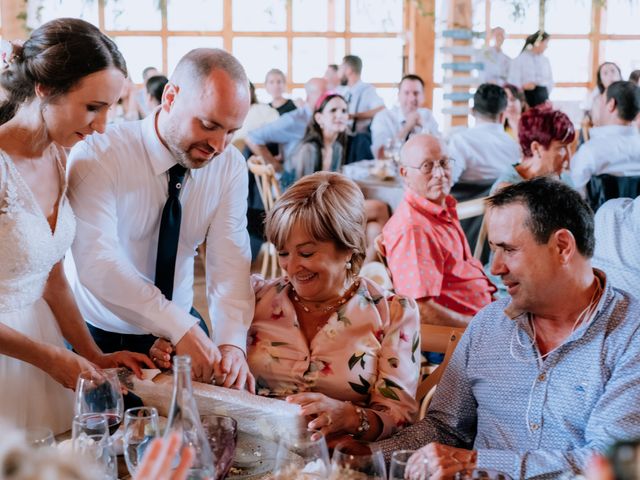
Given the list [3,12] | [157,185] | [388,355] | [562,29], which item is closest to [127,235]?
[157,185]

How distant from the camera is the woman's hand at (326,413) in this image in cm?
157

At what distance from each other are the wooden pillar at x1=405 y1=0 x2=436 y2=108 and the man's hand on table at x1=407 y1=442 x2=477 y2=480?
8.48 metres

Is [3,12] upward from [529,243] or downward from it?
upward

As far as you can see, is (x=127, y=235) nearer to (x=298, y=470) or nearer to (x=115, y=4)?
(x=298, y=470)

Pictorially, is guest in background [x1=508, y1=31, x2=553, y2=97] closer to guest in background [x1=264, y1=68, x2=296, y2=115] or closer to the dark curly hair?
guest in background [x1=264, y1=68, x2=296, y2=115]

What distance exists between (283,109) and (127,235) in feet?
20.2

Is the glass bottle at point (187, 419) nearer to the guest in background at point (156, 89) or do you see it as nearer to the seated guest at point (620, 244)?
the seated guest at point (620, 244)

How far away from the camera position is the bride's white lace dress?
69.6 inches

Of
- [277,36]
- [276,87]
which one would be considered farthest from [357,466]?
[277,36]

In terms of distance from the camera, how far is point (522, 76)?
9.47 metres

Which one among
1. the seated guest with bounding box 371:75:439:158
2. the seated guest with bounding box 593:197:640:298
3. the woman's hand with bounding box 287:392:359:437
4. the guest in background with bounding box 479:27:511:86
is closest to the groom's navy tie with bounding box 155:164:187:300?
the woman's hand with bounding box 287:392:359:437

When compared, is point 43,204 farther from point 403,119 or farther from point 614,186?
point 403,119

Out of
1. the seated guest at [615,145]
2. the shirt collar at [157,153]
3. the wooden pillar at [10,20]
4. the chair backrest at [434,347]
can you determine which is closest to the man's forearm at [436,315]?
the chair backrest at [434,347]

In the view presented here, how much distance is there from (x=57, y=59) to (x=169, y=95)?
34cm
